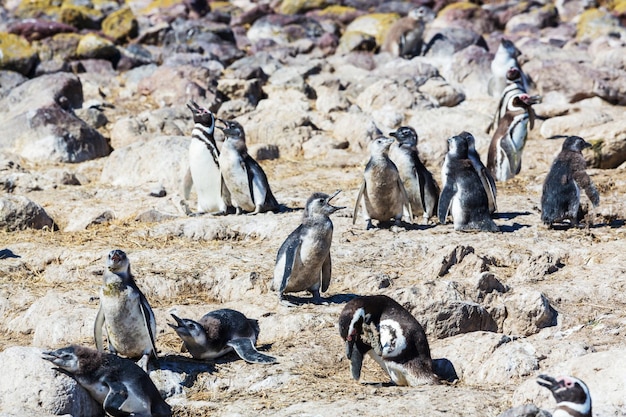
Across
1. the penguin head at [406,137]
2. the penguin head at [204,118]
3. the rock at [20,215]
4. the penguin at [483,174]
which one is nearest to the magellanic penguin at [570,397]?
the penguin at [483,174]

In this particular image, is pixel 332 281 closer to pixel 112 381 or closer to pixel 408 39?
pixel 112 381

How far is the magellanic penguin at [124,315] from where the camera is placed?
231 inches

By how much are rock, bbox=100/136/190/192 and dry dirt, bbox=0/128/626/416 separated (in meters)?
0.59

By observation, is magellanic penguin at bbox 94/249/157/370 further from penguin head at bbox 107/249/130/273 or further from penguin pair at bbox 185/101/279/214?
penguin pair at bbox 185/101/279/214

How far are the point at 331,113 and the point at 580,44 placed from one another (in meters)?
9.76

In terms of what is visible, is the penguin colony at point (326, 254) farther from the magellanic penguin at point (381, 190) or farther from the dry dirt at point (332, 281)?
the dry dirt at point (332, 281)

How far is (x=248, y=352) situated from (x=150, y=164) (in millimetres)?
6669

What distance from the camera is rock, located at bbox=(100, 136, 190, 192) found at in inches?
474

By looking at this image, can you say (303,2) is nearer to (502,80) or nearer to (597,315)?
(502,80)

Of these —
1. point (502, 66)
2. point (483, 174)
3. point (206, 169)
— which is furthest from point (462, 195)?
point (502, 66)

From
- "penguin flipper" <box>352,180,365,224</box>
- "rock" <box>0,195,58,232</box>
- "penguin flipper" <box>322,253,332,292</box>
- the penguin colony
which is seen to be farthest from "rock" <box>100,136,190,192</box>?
"penguin flipper" <box>322,253,332,292</box>

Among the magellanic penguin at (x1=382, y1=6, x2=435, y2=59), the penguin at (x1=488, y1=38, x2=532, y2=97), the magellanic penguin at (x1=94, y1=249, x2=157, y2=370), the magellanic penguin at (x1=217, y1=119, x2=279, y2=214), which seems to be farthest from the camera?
the magellanic penguin at (x1=382, y1=6, x2=435, y2=59)

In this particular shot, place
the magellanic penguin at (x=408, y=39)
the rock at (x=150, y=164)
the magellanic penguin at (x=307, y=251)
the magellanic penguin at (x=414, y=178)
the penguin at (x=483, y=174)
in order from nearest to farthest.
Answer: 1. the magellanic penguin at (x=307, y=251)
2. the penguin at (x=483, y=174)
3. the magellanic penguin at (x=414, y=178)
4. the rock at (x=150, y=164)
5. the magellanic penguin at (x=408, y=39)

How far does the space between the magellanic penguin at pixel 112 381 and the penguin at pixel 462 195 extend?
4.71 meters
